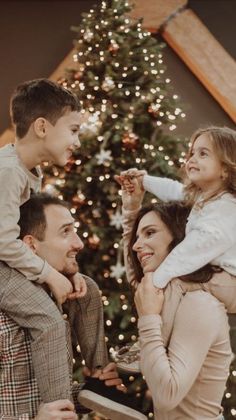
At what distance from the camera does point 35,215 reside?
189 cm

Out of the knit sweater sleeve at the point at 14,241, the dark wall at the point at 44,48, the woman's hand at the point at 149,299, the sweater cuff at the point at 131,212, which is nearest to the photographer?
the woman's hand at the point at 149,299

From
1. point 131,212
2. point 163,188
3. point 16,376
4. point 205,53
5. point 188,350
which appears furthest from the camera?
point 205,53

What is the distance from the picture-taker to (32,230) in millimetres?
1879

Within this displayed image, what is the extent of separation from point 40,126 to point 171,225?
55 cm

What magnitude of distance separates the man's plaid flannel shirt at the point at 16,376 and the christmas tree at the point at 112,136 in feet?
5.86

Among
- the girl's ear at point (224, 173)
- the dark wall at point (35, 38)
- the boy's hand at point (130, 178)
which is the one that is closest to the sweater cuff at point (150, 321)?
the girl's ear at point (224, 173)

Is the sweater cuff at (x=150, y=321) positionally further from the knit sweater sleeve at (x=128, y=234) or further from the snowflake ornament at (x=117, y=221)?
the snowflake ornament at (x=117, y=221)

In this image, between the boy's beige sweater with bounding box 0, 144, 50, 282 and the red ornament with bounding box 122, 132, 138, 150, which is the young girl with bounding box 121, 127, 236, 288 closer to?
the boy's beige sweater with bounding box 0, 144, 50, 282

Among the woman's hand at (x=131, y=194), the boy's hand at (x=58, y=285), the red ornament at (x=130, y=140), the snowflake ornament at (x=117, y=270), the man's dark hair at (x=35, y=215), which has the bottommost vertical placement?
the snowflake ornament at (x=117, y=270)

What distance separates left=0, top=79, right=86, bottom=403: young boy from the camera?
1.68 meters

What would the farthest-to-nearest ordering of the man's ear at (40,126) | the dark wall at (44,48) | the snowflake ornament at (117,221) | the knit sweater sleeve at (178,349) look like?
the dark wall at (44,48) → the snowflake ornament at (117,221) → the man's ear at (40,126) → the knit sweater sleeve at (178,349)

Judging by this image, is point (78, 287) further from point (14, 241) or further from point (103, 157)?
point (103, 157)

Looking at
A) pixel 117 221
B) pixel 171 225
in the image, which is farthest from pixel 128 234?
pixel 117 221

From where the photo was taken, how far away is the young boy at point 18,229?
1.68m
